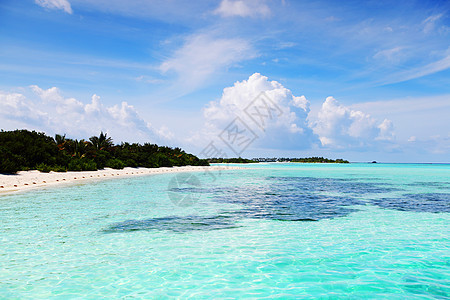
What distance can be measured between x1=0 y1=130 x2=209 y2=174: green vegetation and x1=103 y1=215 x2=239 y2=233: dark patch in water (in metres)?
24.5

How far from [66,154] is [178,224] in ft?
134

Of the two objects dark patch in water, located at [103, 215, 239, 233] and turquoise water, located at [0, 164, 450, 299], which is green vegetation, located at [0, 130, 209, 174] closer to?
turquoise water, located at [0, 164, 450, 299]

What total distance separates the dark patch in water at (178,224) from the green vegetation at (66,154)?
24.5 meters

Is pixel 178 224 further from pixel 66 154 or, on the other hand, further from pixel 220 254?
pixel 66 154

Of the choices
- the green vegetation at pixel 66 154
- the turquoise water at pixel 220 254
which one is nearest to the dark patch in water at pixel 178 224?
the turquoise water at pixel 220 254

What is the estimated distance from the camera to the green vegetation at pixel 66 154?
34156 mm

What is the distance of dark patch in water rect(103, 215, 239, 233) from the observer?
11.9 meters

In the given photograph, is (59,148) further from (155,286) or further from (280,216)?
(155,286)

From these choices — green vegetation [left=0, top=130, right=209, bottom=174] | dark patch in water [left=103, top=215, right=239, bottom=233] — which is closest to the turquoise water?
dark patch in water [left=103, top=215, right=239, bottom=233]

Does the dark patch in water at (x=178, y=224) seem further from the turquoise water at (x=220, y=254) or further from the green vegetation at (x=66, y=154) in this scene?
the green vegetation at (x=66, y=154)

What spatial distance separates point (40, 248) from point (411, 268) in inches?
418

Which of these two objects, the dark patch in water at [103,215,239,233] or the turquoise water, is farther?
the dark patch in water at [103,215,239,233]

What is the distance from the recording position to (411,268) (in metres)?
7.93

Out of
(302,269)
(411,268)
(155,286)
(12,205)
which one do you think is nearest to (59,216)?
(12,205)
